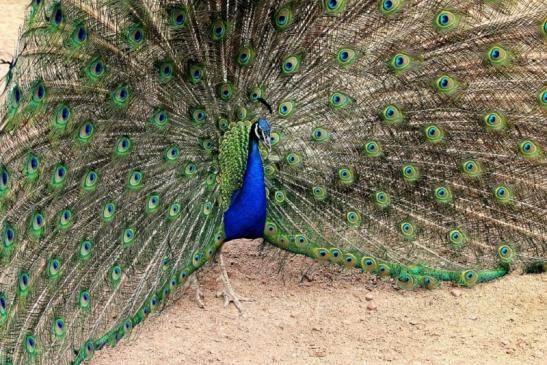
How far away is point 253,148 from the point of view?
3.71 meters

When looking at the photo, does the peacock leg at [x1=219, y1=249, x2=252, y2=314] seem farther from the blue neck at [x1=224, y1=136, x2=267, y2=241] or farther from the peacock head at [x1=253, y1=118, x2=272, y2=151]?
the peacock head at [x1=253, y1=118, x2=272, y2=151]

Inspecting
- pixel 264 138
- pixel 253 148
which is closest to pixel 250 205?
pixel 253 148

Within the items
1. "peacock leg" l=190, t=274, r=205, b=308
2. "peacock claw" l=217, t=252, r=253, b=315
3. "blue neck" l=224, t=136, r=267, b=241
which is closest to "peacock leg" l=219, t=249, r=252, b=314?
"peacock claw" l=217, t=252, r=253, b=315

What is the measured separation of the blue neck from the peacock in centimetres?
1

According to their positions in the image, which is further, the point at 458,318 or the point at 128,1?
the point at 458,318

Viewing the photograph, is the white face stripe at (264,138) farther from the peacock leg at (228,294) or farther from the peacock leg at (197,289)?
the peacock leg at (197,289)

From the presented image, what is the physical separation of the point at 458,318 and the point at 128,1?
2545 millimetres

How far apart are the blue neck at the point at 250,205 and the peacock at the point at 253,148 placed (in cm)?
1

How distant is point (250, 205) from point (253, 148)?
1.11 feet

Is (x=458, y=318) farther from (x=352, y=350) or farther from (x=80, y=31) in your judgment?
(x=80, y=31)

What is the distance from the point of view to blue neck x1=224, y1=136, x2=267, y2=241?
12.3 feet

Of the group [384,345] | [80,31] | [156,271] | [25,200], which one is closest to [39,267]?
[25,200]

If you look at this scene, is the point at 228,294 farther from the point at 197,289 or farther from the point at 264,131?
the point at 264,131

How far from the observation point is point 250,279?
4.49 meters
